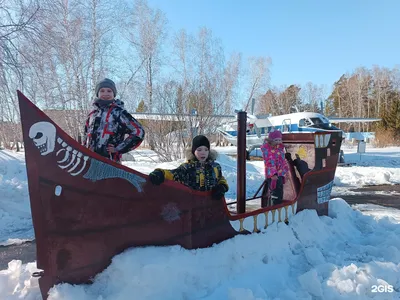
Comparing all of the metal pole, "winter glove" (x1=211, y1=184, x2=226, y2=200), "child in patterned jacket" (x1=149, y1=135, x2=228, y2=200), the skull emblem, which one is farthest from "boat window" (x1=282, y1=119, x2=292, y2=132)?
the skull emblem

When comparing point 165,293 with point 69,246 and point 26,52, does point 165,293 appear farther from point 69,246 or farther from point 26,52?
point 26,52

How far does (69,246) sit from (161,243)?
26.9 inches

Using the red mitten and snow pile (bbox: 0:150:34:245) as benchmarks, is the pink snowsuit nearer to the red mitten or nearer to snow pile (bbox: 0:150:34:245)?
the red mitten

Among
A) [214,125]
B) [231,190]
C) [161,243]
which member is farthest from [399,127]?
[161,243]

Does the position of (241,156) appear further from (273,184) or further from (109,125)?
(109,125)

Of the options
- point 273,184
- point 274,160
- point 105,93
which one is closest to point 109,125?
point 105,93

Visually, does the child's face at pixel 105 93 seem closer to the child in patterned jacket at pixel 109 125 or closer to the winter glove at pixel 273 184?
the child in patterned jacket at pixel 109 125

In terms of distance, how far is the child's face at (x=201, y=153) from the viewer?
2.80 metres

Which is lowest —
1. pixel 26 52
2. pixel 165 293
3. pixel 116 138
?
pixel 165 293

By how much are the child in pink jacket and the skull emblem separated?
9.46 feet

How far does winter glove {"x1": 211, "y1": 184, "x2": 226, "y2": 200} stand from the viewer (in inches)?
106

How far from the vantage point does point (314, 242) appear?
3.67 meters

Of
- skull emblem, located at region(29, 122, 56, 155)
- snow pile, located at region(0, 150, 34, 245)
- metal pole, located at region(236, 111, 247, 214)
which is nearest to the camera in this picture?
skull emblem, located at region(29, 122, 56, 155)

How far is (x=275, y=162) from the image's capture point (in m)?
4.12
